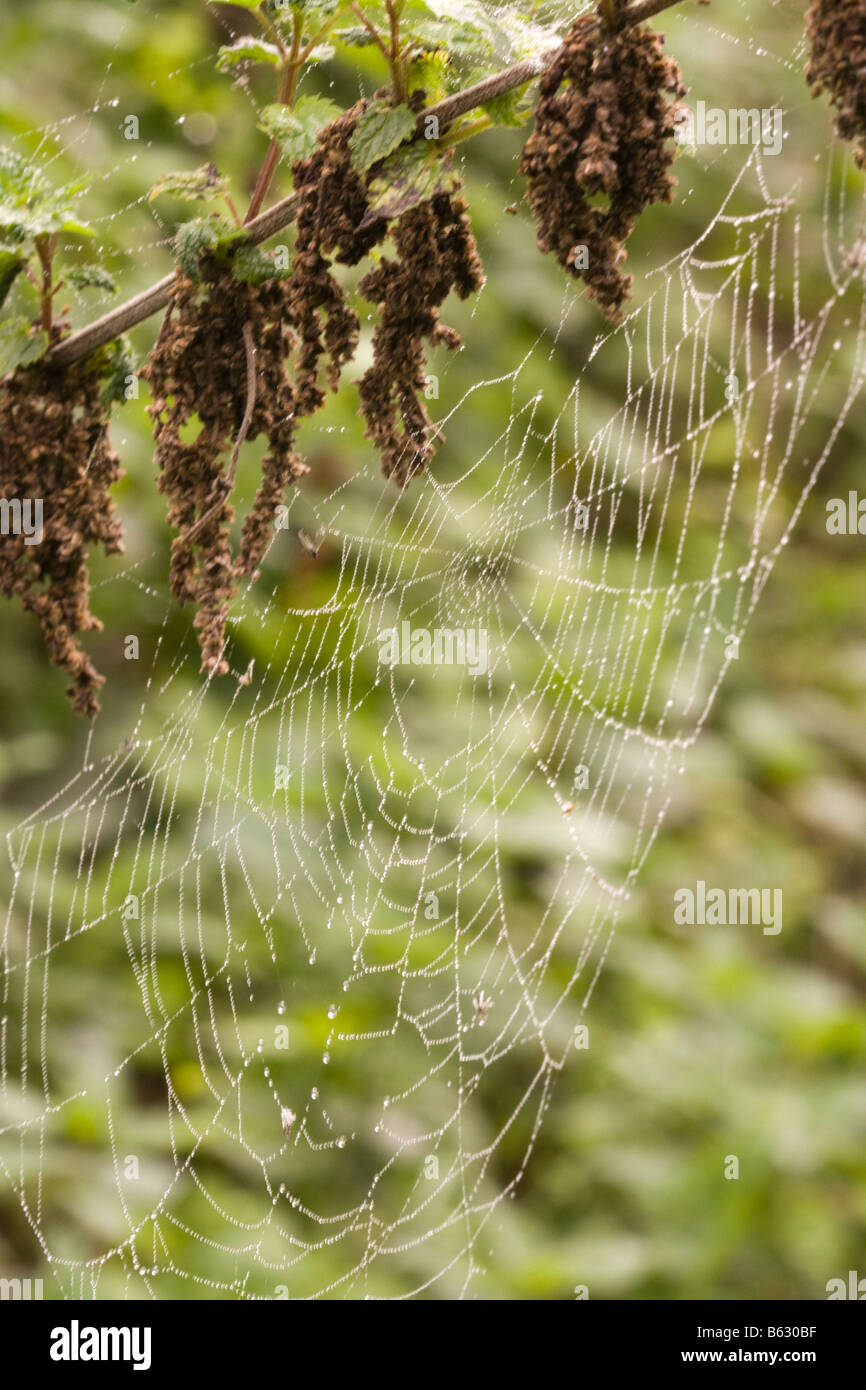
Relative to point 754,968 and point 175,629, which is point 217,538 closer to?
point 175,629

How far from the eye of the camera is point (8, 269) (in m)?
0.66

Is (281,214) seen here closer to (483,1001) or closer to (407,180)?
(407,180)

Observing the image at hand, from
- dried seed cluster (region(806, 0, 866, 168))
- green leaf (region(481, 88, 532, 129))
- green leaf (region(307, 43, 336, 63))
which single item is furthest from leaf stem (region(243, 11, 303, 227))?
dried seed cluster (region(806, 0, 866, 168))

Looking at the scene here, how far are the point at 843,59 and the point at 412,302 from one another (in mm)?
211

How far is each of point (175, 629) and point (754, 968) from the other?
96 cm

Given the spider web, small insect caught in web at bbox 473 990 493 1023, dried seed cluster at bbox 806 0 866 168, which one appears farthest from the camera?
small insect caught in web at bbox 473 990 493 1023

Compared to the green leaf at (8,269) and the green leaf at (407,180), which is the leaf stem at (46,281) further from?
the green leaf at (407,180)

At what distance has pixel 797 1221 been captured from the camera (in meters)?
1.58

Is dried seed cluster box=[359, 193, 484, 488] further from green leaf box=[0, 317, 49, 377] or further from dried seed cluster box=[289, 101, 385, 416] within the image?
green leaf box=[0, 317, 49, 377]

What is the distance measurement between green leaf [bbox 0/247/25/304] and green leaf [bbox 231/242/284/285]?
13 cm

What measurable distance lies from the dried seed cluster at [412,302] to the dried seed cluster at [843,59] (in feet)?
0.56

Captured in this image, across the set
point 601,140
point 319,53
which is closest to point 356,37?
point 319,53

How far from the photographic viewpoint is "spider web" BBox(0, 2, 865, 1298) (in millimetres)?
1383
